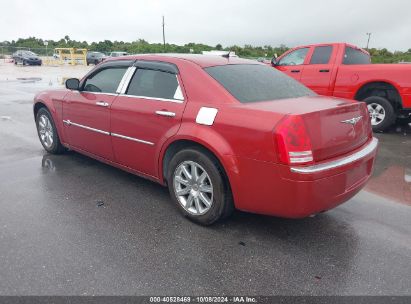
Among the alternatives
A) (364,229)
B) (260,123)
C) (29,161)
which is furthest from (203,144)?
(29,161)

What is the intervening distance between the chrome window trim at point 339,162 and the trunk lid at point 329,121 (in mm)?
53

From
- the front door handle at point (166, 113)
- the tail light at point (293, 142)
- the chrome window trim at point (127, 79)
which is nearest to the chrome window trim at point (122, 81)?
the chrome window trim at point (127, 79)

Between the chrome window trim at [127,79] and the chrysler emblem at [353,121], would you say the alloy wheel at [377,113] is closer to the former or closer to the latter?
the chrysler emblem at [353,121]

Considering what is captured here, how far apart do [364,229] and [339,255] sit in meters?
0.60

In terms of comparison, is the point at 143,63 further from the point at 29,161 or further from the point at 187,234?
the point at 29,161

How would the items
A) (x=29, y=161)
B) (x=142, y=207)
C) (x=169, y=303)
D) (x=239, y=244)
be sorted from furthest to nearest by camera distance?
(x=29, y=161), (x=142, y=207), (x=239, y=244), (x=169, y=303)

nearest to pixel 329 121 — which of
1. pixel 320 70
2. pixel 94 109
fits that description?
pixel 94 109

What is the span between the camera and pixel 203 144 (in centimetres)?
321

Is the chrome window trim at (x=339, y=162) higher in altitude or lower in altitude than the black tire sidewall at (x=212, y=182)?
higher

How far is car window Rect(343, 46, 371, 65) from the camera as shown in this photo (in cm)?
805

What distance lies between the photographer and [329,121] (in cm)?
298

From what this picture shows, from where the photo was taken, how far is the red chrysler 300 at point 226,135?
2.82 metres

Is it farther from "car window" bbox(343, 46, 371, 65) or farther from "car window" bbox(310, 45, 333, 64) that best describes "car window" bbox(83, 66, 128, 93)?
"car window" bbox(343, 46, 371, 65)

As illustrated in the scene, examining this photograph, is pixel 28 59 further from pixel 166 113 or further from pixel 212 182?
pixel 212 182
